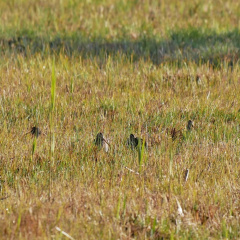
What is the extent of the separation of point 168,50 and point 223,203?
3.24 meters

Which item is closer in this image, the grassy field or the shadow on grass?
the grassy field

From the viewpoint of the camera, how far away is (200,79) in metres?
4.97

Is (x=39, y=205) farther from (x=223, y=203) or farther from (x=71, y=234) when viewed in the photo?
(x=223, y=203)

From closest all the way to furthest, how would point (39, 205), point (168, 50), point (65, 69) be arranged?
point (39, 205) → point (65, 69) → point (168, 50)

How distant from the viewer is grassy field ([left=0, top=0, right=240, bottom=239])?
2.79m

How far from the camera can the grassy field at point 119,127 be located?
2789 millimetres

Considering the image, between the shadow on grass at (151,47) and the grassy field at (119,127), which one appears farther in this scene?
the shadow on grass at (151,47)

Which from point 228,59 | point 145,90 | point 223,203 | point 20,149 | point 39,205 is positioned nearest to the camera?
point 39,205

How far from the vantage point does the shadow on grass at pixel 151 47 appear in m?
5.62

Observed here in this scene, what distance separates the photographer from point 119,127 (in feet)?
13.0

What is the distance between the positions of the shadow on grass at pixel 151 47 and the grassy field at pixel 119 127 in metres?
0.02

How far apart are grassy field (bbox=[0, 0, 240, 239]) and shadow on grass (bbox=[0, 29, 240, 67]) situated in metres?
0.02

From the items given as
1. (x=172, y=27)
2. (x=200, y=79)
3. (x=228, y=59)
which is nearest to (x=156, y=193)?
(x=200, y=79)

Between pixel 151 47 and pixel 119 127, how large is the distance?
241cm
